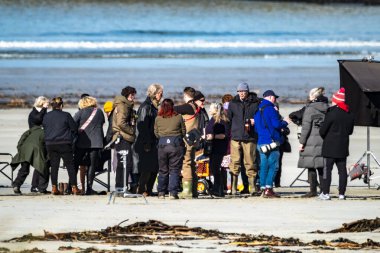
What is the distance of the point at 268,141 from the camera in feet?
58.6

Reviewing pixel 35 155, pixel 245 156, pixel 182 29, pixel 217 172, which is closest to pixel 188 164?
pixel 217 172

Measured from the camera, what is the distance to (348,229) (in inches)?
551

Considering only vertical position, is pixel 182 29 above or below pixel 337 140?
above

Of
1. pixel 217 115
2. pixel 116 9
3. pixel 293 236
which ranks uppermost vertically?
pixel 116 9

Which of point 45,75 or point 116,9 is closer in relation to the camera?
point 45,75

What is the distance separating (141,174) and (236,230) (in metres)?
4.34

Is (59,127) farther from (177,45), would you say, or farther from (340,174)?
(177,45)

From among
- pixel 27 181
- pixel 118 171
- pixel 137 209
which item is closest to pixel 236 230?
pixel 137 209

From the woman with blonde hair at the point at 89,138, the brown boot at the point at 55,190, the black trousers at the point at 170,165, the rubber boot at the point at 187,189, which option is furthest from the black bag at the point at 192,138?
the brown boot at the point at 55,190

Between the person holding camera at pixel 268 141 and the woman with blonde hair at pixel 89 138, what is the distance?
2299 mm

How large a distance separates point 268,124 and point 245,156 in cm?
70

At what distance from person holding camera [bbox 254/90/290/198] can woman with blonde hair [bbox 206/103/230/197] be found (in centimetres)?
55

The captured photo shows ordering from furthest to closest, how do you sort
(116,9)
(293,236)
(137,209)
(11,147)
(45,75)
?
1. (116,9)
2. (45,75)
3. (11,147)
4. (137,209)
5. (293,236)

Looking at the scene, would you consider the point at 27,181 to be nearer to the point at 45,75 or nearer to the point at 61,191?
the point at 61,191
